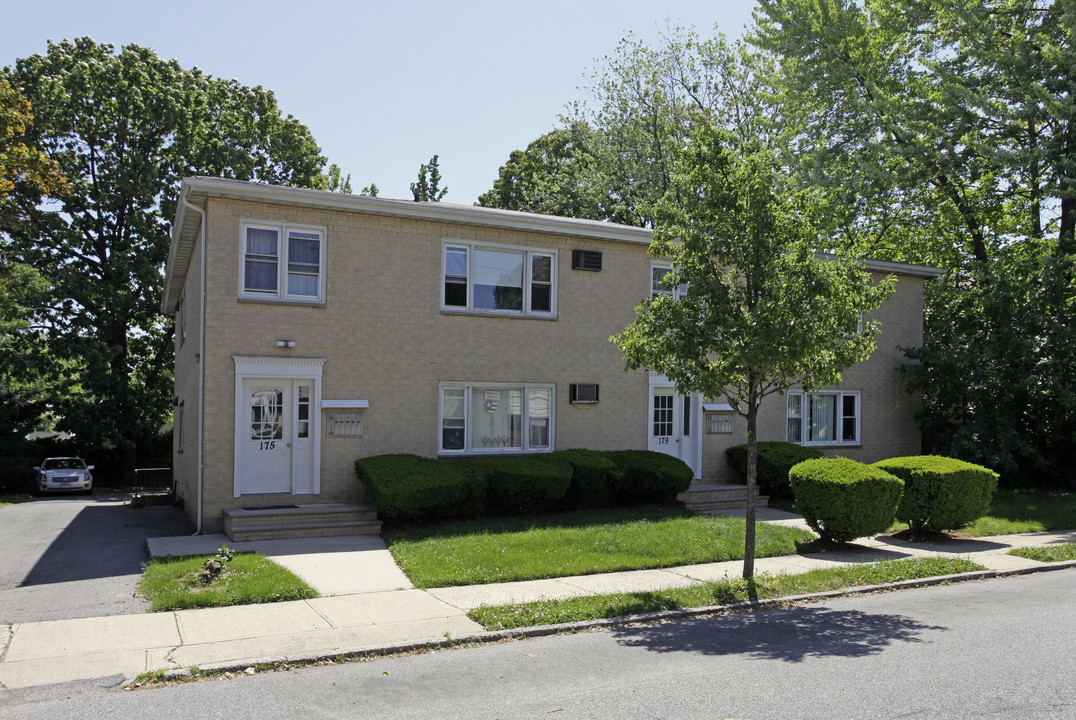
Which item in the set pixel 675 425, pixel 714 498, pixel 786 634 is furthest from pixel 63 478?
pixel 786 634

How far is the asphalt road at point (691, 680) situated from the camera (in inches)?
235

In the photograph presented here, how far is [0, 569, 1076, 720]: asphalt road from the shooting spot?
596cm

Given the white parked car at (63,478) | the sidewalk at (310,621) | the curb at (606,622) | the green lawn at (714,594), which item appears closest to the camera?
the sidewalk at (310,621)

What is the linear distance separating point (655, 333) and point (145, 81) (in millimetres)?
28532

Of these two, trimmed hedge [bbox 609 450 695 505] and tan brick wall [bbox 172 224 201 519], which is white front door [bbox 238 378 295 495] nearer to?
tan brick wall [bbox 172 224 201 519]

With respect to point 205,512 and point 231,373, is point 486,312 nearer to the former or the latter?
point 231,373

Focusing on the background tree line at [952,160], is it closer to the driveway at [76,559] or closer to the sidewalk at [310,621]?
the sidewalk at [310,621]

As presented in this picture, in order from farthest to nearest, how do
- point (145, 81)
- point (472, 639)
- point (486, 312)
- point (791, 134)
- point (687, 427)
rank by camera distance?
point (145, 81)
point (791, 134)
point (687, 427)
point (486, 312)
point (472, 639)

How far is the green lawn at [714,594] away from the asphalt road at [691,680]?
1.59 feet

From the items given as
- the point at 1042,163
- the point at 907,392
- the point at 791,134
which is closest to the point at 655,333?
the point at 907,392

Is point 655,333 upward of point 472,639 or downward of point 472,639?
upward

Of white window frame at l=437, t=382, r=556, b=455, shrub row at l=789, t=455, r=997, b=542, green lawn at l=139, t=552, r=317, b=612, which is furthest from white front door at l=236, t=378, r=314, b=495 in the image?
shrub row at l=789, t=455, r=997, b=542

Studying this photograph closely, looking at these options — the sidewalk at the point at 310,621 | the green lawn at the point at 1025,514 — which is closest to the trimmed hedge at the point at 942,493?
the green lawn at the point at 1025,514

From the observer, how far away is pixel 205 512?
45.1ft
